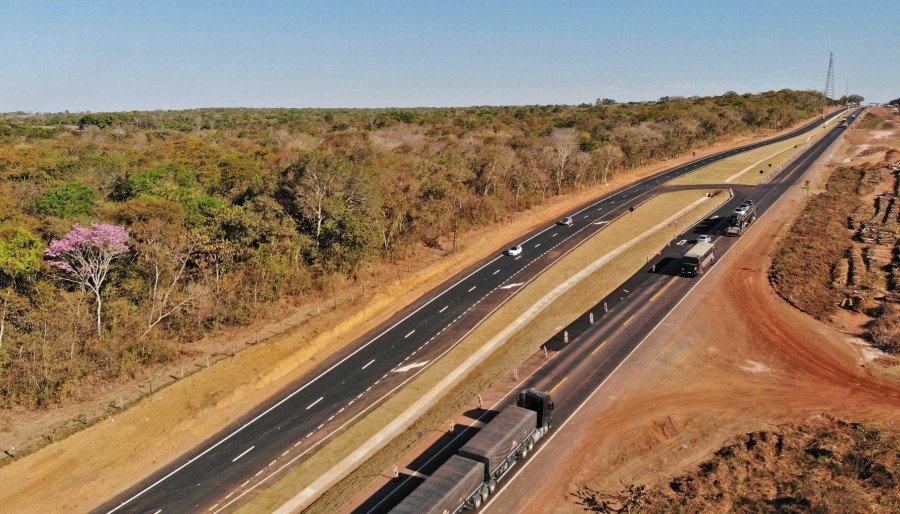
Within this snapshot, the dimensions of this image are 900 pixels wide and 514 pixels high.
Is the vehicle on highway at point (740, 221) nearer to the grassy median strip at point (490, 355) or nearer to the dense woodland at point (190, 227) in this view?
the grassy median strip at point (490, 355)

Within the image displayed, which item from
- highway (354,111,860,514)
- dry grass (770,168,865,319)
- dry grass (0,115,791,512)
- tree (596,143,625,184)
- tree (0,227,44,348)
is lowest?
dry grass (0,115,791,512)

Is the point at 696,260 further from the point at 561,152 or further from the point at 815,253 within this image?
the point at 561,152

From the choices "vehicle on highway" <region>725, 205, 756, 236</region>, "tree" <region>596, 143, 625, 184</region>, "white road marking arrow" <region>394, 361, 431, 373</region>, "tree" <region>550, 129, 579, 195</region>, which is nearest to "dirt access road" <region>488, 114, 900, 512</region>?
"white road marking arrow" <region>394, 361, 431, 373</region>

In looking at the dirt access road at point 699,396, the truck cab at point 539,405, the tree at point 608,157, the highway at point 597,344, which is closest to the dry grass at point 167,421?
the highway at point 597,344

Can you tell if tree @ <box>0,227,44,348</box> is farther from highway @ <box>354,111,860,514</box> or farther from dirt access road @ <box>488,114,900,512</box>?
dirt access road @ <box>488,114,900,512</box>

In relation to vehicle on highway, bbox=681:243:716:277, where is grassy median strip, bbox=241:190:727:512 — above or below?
below

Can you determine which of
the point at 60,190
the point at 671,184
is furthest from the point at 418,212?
the point at 671,184

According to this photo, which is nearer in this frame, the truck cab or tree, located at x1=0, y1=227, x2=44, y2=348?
the truck cab
